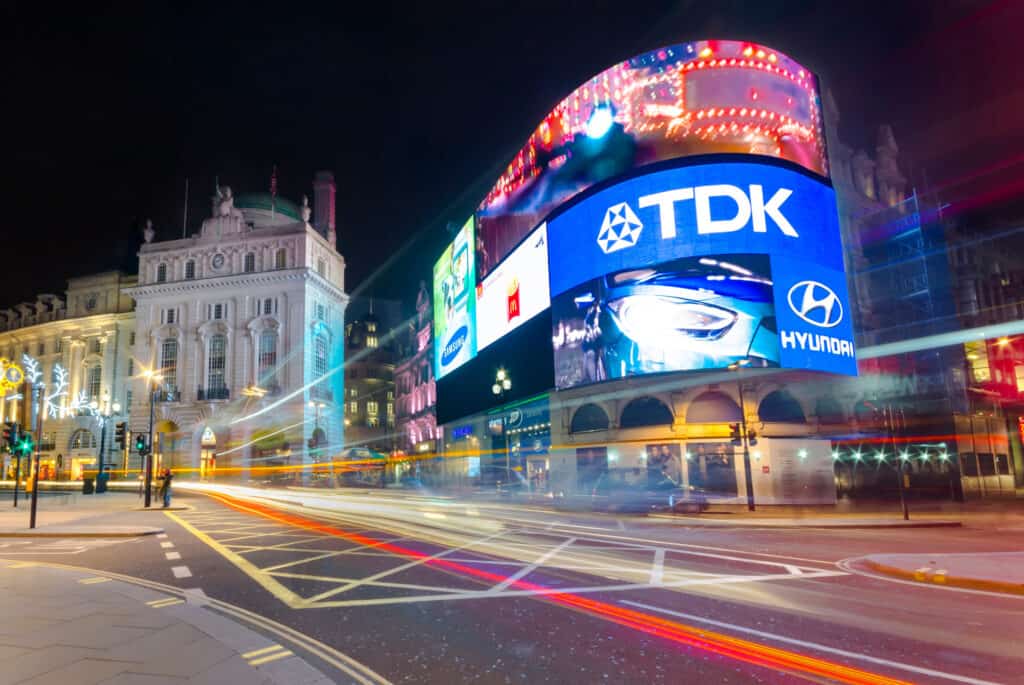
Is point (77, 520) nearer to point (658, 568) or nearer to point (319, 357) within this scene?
point (658, 568)

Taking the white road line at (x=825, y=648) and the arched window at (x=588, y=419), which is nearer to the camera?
the white road line at (x=825, y=648)

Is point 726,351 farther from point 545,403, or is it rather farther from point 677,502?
point 545,403

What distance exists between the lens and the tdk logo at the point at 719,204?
2795 centimetres

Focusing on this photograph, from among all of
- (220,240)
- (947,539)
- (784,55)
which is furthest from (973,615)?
(220,240)

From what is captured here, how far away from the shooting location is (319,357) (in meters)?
68.1

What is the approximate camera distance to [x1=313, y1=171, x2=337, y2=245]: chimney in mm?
75625

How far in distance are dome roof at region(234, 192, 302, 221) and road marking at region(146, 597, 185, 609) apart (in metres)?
71.8

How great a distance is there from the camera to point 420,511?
26188 mm

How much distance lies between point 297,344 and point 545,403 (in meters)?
34.7

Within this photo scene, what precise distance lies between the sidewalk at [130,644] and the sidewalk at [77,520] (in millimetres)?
9594

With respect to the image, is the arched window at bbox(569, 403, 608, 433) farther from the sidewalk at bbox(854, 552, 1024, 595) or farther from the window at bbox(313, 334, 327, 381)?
the window at bbox(313, 334, 327, 381)

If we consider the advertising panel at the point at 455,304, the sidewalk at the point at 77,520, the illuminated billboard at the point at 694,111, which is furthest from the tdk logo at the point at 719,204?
the sidewalk at the point at 77,520

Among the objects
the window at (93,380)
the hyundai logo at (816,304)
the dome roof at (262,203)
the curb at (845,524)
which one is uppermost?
the dome roof at (262,203)

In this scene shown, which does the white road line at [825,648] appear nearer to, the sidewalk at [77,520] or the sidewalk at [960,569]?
the sidewalk at [960,569]
